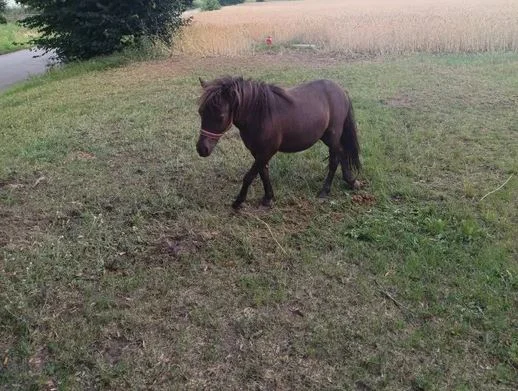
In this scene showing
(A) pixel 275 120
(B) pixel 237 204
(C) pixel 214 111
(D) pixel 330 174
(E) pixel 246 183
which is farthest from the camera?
(D) pixel 330 174

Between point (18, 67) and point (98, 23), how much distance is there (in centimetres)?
583

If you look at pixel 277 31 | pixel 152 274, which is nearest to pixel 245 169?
pixel 152 274

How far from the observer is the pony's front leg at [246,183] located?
14.3 feet

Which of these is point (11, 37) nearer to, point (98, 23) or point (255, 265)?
point (98, 23)

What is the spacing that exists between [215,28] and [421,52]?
286 inches

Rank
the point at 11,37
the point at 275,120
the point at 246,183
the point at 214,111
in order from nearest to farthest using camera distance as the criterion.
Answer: the point at 214,111 → the point at 275,120 → the point at 246,183 → the point at 11,37

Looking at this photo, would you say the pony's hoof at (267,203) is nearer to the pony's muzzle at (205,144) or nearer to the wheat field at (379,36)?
the pony's muzzle at (205,144)

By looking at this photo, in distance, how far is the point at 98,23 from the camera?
1351 centimetres

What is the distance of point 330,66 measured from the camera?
37.2ft

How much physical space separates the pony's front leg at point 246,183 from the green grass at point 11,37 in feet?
69.7

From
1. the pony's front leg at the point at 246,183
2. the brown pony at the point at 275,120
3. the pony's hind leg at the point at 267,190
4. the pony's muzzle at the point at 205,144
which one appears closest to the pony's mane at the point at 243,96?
the brown pony at the point at 275,120

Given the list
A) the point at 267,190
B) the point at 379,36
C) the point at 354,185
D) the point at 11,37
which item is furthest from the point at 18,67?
the point at 354,185

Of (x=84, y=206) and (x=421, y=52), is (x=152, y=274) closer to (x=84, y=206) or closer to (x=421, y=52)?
(x=84, y=206)

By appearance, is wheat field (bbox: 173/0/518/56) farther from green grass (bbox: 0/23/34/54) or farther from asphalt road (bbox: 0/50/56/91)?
green grass (bbox: 0/23/34/54)
